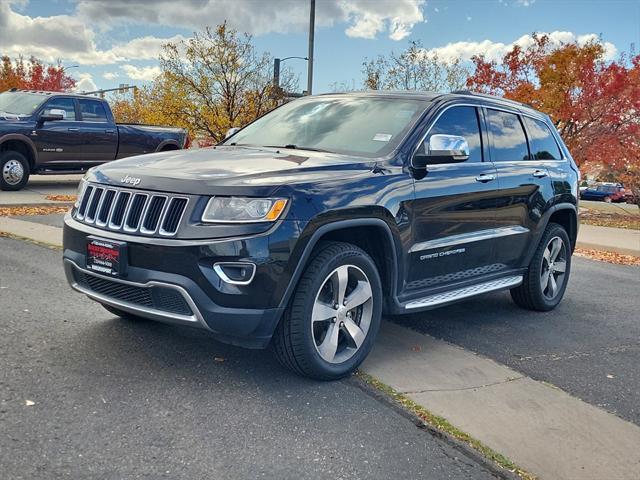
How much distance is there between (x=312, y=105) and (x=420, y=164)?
1.30 metres

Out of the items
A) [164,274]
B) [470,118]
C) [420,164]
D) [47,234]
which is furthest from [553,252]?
[47,234]

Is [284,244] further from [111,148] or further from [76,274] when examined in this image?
[111,148]

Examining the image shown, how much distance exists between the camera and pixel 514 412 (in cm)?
382

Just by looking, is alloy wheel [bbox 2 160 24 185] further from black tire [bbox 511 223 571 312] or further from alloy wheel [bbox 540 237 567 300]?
alloy wheel [bbox 540 237 567 300]

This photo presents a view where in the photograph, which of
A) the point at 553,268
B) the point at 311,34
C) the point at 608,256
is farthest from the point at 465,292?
the point at 311,34

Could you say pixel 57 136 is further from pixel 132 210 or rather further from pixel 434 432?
pixel 434 432

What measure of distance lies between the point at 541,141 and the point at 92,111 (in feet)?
37.4

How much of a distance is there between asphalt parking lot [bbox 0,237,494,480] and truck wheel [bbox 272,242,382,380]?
170 millimetres

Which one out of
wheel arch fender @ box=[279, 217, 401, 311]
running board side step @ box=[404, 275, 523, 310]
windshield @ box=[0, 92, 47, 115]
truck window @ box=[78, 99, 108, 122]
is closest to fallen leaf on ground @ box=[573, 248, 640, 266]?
running board side step @ box=[404, 275, 523, 310]

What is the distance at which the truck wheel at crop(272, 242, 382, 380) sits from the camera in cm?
380

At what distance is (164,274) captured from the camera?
3627mm

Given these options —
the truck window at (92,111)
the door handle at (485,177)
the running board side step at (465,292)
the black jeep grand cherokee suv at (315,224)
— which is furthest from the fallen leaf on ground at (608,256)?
the truck window at (92,111)

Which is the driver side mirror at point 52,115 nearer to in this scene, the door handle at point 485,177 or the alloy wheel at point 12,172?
the alloy wheel at point 12,172

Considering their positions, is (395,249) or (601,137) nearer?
(395,249)
